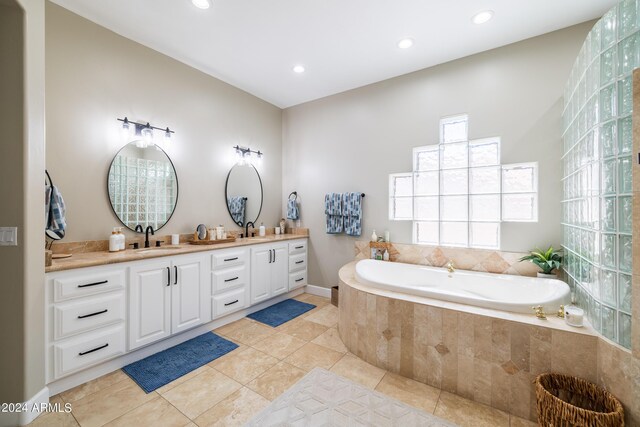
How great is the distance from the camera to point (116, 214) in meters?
2.47

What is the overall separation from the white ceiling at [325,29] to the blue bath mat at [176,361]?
2.95 meters

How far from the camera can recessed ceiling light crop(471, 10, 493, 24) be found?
219cm

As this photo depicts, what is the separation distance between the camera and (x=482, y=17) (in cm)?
225

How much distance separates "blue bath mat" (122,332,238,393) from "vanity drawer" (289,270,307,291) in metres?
1.30

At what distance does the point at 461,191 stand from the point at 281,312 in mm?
2569

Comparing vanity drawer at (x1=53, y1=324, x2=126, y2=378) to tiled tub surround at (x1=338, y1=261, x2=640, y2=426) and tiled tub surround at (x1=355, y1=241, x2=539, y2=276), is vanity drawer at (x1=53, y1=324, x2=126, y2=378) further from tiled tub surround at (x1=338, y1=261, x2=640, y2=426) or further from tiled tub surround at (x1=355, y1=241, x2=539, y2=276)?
tiled tub surround at (x1=355, y1=241, x2=539, y2=276)

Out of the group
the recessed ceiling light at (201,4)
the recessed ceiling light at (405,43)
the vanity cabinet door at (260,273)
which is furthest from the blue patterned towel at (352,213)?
the recessed ceiling light at (201,4)

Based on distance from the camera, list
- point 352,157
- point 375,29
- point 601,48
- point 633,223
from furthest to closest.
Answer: point 352,157
point 375,29
point 601,48
point 633,223

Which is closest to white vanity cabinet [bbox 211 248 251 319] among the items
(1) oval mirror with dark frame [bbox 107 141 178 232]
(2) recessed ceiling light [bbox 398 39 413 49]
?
(1) oval mirror with dark frame [bbox 107 141 178 232]

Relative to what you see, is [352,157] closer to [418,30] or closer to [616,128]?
[418,30]

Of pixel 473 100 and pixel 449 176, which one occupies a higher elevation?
pixel 473 100

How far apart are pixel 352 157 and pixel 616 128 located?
2.52m

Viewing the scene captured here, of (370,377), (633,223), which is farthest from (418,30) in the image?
(370,377)

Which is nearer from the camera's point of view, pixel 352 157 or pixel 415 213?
pixel 415 213
